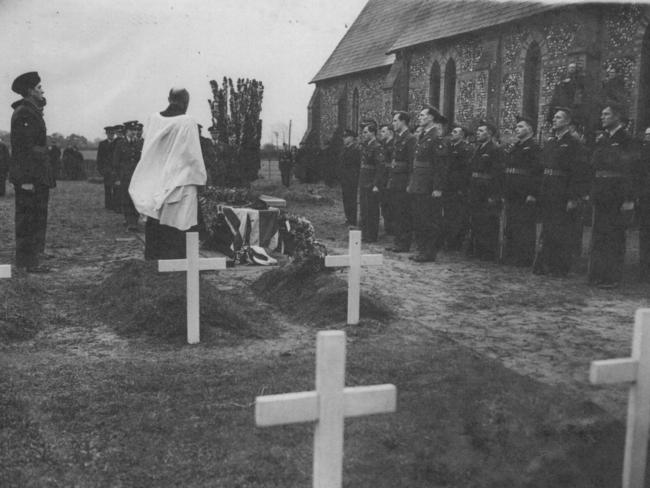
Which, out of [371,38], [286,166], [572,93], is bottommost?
[286,166]

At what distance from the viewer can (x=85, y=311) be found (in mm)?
6734

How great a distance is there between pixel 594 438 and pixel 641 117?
1408 centimetres

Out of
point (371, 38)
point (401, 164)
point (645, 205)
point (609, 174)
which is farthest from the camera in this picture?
point (371, 38)

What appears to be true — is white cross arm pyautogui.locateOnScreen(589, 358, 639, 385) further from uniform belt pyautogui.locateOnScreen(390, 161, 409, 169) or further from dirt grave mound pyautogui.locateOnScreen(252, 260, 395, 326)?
uniform belt pyautogui.locateOnScreen(390, 161, 409, 169)

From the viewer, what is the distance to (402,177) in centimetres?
1138

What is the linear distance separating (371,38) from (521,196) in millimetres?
22889

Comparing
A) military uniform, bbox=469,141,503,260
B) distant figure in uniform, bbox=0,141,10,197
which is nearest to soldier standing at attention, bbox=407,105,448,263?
military uniform, bbox=469,141,503,260

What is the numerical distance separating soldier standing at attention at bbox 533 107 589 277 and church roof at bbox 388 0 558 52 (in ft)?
34.3

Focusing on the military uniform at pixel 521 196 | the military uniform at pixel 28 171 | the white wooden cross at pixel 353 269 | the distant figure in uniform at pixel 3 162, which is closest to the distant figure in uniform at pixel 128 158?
the military uniform at pixel 28 171

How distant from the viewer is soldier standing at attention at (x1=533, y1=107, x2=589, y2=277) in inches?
349

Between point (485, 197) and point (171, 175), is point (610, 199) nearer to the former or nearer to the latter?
point (485, 197)

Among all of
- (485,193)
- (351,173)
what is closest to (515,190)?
(485,193)

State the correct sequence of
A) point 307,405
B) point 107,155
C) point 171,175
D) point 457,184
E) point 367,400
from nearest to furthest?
point 307,405
point 367,400
point 171,175
point 457,184
point 107,155

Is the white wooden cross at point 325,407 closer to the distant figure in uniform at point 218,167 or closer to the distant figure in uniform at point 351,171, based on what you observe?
the distant figure in uniform at point 218,167
